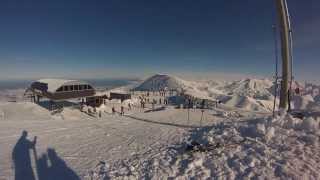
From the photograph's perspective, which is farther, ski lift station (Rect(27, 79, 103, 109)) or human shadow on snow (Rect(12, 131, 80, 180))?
ski lift station (Rect(27, 79, 103, 109))

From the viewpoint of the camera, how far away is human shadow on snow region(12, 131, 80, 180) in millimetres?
8242

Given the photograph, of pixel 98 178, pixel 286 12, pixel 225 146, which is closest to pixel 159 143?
pixel 225 146

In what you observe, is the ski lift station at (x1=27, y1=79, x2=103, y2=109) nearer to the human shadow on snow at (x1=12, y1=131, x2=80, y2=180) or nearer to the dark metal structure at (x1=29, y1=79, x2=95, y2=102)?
the dark metal structure at (x1=29, y1=79, x2=95, y2=102)

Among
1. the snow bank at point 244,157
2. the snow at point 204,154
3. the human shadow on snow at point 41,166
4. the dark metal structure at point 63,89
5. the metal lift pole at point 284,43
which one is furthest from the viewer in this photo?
the dark metal structure at point 63,89

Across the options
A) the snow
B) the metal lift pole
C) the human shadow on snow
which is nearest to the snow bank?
the snow

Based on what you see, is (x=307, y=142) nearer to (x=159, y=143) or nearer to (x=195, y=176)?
(x=195, y=176)

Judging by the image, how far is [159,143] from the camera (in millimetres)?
12016

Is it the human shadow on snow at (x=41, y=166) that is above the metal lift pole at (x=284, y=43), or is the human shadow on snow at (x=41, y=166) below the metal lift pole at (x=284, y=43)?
below

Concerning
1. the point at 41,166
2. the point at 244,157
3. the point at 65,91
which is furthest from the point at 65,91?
the point at 244,157

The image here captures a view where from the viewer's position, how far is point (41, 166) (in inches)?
365

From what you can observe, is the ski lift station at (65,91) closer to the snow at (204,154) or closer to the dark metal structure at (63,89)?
the dark metal structure at (63,89)

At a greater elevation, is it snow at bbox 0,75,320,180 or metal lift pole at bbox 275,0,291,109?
metal lift pole at bbox 275,0,291,109

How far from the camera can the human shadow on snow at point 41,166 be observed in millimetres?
8242

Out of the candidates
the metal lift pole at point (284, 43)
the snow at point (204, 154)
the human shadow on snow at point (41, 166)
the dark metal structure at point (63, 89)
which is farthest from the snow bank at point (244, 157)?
the dark metal structure at point (63, 89)
